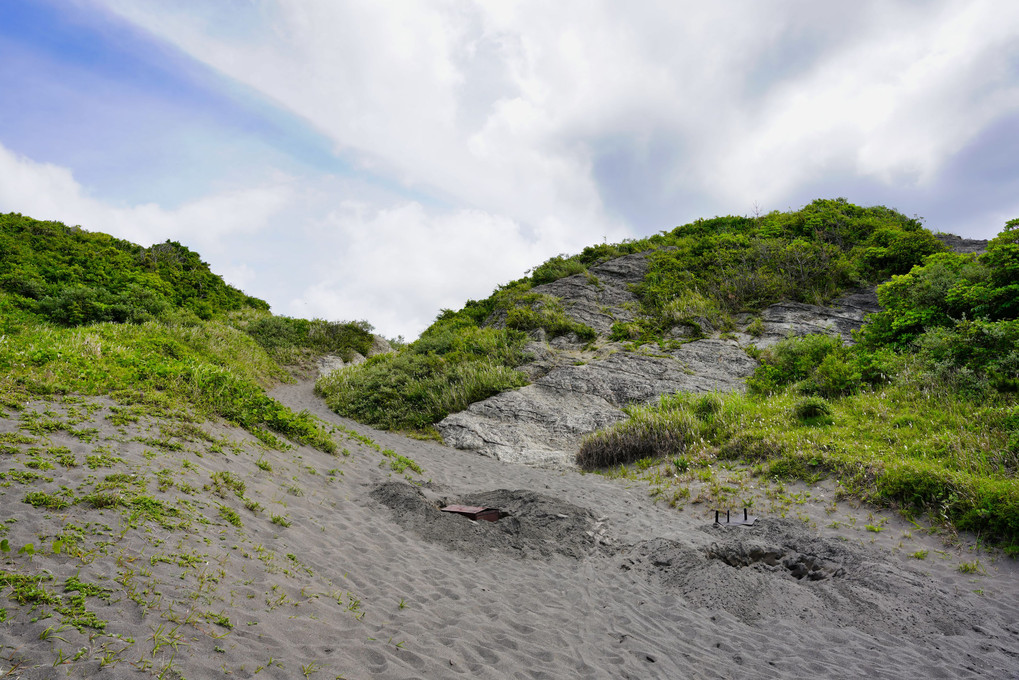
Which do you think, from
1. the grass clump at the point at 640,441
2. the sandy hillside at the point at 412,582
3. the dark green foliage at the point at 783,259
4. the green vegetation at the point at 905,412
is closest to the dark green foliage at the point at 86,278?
the sandy hillside at the point at 412,582

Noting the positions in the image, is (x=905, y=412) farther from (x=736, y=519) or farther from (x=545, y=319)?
(x=545, y=319)

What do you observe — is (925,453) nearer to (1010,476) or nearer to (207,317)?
(1010,476)

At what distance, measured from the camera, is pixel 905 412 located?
993 centimetres

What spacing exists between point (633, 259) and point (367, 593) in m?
25.9

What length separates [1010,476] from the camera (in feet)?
23.3

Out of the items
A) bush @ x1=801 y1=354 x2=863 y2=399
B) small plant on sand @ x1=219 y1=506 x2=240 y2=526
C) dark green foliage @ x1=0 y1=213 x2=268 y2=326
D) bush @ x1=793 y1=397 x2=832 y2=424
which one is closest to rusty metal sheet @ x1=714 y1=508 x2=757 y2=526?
bush @ x1=793 y1=397 x2=832 y2=424

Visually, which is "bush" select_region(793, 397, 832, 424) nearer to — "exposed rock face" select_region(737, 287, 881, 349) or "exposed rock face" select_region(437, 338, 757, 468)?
"exposed rock face" select_region(437, 338, 757, 468)

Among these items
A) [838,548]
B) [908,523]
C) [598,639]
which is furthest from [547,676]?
[908,523]

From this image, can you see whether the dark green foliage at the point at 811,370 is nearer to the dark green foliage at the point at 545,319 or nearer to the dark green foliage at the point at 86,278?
the dark green foliage at the point at 545,319

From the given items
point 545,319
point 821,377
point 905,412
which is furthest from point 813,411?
point 545,319

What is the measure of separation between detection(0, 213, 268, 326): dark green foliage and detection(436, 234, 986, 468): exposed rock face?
15.2 metres

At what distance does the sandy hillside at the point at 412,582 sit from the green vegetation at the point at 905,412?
82 centimetres

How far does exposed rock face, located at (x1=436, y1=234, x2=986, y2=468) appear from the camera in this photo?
14773 mm

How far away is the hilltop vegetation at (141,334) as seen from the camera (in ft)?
27.6
